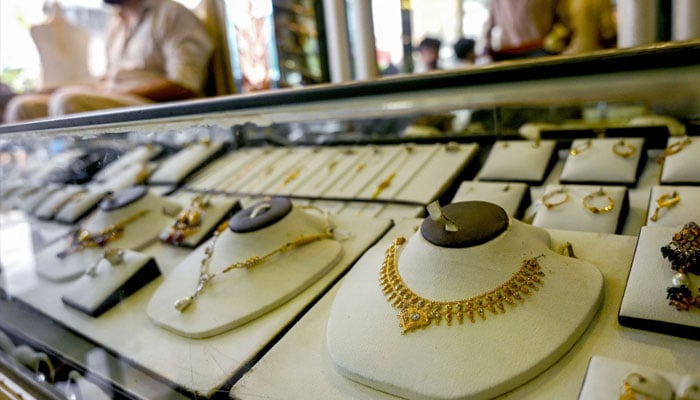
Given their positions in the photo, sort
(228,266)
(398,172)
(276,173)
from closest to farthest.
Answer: (228,266), (398,172), (276,173)

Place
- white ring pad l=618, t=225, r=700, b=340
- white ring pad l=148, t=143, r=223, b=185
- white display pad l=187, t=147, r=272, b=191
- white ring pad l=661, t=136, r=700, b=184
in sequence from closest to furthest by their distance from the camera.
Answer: white ring pad l=618, t=225, r=700, b=340 < white ring pad l=661, t=136, r=700, b=184 < white display pad l=187, t=147, r=272, b=191 < white ring pad l=148, t=143, r=223, b=185

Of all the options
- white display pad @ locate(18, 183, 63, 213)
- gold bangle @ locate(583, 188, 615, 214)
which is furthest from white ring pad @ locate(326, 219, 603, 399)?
white display pad @ locate(18, 183, 63, 213)

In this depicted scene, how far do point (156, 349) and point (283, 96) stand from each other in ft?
1.43

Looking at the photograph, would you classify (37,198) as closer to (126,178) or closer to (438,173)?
(126,178)

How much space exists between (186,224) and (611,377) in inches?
36.2

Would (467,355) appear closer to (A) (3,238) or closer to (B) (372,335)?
(B) (372,335)

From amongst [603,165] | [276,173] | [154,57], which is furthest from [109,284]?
[154,57]

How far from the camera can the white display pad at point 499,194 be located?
0.90 metres

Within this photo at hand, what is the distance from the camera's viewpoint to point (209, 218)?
1133 millimetres

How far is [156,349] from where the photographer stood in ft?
2.40

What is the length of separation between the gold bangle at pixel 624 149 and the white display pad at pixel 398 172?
1.42 ft

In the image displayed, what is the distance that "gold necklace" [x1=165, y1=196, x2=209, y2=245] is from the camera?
1.09 metres

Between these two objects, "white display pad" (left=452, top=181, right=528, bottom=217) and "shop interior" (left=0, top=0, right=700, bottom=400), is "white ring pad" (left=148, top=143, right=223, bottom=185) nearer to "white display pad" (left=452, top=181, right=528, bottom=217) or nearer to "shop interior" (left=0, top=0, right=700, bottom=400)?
"shop interior" (left=0, top=0, right=700, bottom=400)

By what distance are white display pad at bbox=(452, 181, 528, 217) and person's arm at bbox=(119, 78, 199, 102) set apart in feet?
5.79
